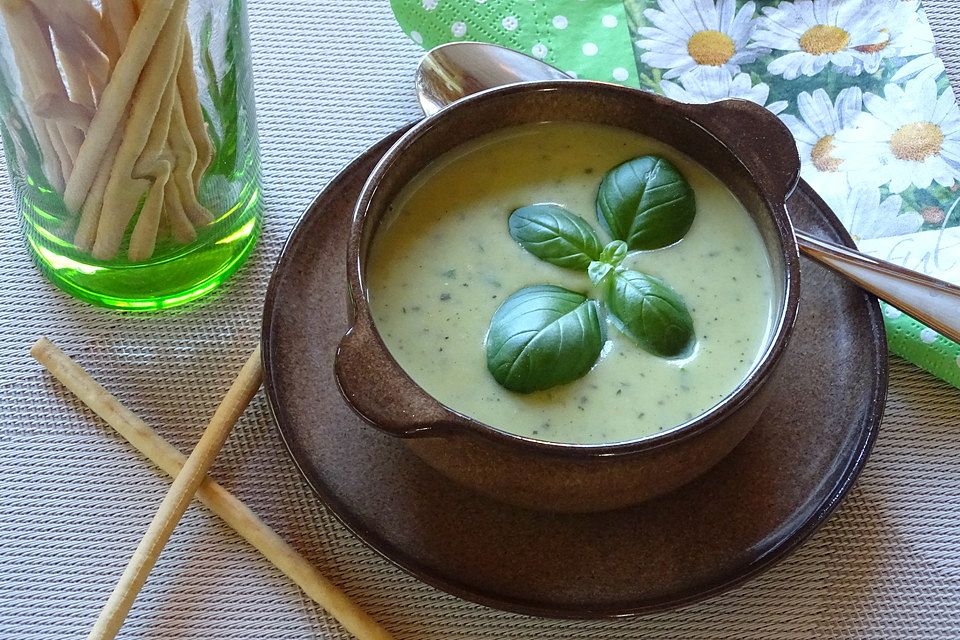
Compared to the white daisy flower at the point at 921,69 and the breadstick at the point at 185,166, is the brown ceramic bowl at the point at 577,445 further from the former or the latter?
the white daisy flower at the point at 921,69

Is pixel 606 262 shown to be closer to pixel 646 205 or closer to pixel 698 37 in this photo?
pixel 646 205

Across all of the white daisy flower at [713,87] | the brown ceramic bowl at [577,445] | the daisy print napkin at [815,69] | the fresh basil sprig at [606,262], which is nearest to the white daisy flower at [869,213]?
the daisy print napkin at [815,69]

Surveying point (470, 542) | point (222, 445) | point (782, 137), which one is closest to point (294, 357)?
point (222, 445)

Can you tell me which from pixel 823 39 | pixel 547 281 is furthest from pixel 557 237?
pixel 823 39

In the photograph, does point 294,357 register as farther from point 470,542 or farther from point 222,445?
point 470,542

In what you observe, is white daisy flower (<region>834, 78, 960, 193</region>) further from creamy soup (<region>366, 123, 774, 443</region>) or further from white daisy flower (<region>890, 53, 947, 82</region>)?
creamy soup (<region>366, 123, 774, 443</region>)

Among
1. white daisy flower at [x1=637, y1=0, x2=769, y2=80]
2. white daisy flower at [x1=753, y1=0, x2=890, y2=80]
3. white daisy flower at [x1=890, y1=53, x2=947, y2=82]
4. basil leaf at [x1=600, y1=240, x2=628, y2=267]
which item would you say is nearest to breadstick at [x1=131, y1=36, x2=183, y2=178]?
basil leaf at [x1=600, y1=240, x2=628, y2=267]
